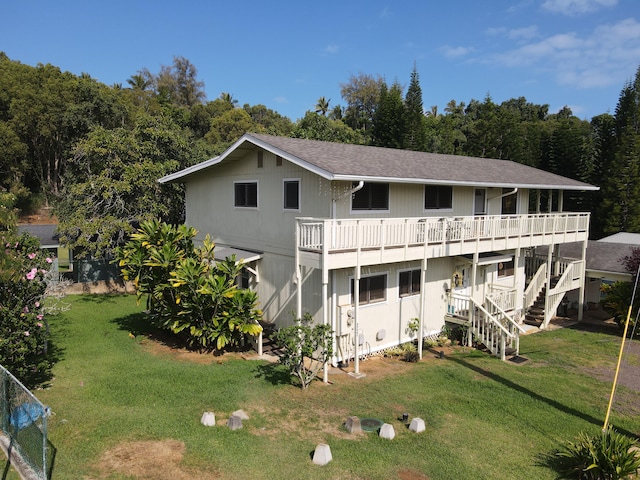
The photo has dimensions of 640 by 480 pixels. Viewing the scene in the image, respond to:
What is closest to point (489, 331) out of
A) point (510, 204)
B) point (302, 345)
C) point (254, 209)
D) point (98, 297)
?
point (510, 204)

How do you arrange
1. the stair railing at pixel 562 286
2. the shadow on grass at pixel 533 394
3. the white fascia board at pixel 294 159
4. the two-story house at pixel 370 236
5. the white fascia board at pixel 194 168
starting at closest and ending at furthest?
the shadow on grass at pixel 533 394, the white fascia board at pixel 294 159, the two-story house at pixel 370 236, the white fascia board at pixel 194 168, the stair railing at pixel 562 286

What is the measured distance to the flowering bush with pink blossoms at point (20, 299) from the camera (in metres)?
8.51

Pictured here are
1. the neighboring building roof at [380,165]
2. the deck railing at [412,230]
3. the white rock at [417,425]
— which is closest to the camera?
the white rock at [417,425]

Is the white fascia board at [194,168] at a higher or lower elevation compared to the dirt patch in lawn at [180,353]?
higher

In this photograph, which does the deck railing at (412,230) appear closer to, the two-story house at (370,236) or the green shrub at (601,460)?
the two-story house at (370,236)

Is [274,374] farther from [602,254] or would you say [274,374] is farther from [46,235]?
[46,235]

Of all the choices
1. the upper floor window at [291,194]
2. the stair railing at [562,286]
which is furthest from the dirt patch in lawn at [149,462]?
the stair railing at [562,286]

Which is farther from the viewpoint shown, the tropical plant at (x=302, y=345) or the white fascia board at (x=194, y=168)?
the white fascia board at (x=194, y=168)

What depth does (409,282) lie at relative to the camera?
1463 centimetres

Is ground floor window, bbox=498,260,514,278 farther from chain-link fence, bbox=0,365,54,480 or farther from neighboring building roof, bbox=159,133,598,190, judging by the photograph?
chain-link fence, bbox=0,365,54,480

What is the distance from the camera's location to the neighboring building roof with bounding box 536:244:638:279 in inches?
758

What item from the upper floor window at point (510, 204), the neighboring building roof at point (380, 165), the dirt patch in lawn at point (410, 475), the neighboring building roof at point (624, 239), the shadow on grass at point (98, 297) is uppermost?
the neighboring building roof at point (380, 165)

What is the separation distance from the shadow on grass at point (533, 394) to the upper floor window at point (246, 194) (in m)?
8.54

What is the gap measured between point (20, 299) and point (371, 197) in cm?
945
